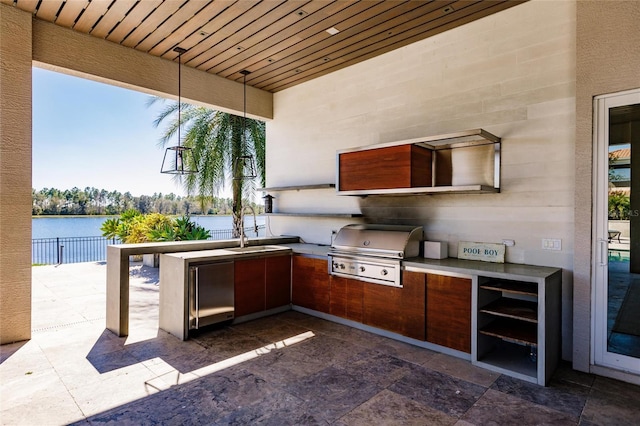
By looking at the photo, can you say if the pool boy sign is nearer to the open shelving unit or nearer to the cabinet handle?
the open shelving unit

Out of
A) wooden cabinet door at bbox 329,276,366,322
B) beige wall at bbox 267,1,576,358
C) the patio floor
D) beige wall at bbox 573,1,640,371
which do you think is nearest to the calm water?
beige wall at bbox 267,1,576,358

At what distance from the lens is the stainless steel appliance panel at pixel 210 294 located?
3557 millimetres

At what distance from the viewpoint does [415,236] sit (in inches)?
140

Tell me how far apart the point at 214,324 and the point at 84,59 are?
3207 millimetres

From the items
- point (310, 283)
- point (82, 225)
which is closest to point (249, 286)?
point (310, 283)

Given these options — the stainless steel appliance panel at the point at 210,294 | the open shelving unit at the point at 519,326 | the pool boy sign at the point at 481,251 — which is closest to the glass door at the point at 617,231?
the open shelving unit at the point at 519,326

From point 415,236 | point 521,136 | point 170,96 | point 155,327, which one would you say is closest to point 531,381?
point 415,236

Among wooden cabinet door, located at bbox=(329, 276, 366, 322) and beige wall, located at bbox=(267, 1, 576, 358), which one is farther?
wooden cabinet door, located at bbox=(329, 276, 366, 322)

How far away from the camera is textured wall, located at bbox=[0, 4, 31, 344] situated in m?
3.23

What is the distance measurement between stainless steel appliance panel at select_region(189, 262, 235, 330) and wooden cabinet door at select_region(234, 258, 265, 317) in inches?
3.2

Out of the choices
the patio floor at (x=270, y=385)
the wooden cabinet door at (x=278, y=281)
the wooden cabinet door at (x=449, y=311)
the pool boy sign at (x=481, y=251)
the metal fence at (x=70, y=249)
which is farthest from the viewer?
the metal fence at (x=70, y=249)

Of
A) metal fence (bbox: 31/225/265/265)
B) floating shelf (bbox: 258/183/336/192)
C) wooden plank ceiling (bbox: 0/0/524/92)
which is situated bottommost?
metal fence (bbox: 31/225/265/265)

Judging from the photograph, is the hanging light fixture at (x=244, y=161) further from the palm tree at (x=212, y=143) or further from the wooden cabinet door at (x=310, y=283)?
the wooden cabinet door at (x=310, y=283)

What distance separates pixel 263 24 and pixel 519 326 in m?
3.75
